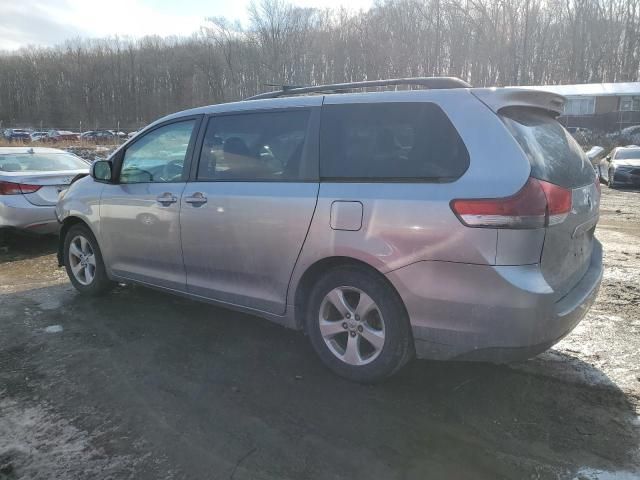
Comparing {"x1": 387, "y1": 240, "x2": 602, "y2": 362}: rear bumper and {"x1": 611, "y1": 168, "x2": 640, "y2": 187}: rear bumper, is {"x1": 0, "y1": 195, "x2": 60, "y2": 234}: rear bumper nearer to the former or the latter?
{"x1": 387, "y1": 240, "x2": 602, "y2": 362}: rear bumper

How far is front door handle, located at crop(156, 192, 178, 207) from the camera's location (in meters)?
4.14

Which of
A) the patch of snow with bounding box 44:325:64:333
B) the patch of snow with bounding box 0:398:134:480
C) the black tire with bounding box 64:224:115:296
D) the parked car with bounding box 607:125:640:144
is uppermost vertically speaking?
the parked car with bounding box 607:125:640:144

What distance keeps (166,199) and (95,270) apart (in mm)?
1463

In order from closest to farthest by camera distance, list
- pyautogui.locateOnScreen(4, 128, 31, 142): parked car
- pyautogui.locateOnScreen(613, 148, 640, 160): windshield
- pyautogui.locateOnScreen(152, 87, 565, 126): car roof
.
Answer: pyautogui.locateOnScreen(152, 87, 565, 126): car roof < pyautogui.locateOnScreen(613, 148, 640, 160): windshield < pyautogui.locateOnScreen(4, 128, 31, 142): parked car

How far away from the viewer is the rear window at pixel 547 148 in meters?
2.83

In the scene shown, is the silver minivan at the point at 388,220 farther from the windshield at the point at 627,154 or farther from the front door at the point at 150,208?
the windshield at the point at 627,154

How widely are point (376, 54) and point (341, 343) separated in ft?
212

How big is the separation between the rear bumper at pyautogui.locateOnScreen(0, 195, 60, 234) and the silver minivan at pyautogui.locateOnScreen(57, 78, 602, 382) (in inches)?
148

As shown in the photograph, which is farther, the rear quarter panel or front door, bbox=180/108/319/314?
front door, bbox=180/108/319/314

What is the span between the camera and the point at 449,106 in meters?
2.97

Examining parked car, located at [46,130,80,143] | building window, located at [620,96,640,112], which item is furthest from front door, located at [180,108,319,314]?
building window, located at [620,96,640,112]

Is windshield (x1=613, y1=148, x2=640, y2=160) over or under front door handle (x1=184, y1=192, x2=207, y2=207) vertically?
over

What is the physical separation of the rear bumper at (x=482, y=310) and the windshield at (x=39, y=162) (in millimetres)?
6874

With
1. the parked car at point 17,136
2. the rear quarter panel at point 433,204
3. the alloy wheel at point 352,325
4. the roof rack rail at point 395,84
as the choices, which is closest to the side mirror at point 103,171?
the roof rack rail at point 395,84
